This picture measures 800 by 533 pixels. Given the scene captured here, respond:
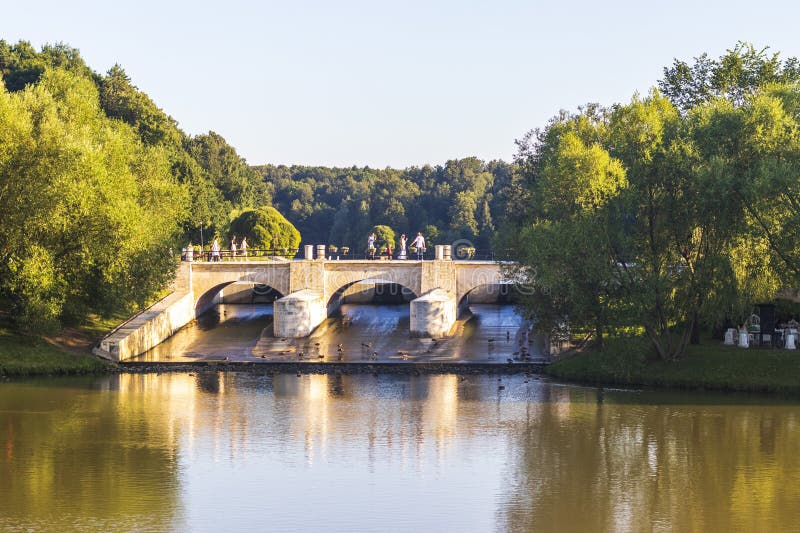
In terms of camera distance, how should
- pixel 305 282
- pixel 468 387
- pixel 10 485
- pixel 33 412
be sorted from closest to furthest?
pixel 10 485
pixel 33 412
pixel 468 387
pixel 305 282

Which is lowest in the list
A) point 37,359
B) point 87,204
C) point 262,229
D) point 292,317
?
point 37,359

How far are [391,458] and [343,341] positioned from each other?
30.9 meters

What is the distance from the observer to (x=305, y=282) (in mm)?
77875

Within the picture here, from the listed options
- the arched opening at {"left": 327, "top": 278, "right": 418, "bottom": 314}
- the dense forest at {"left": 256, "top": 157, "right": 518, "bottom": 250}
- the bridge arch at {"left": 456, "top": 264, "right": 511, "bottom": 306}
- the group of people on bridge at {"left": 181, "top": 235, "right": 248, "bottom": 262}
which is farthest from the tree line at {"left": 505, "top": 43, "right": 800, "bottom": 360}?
the dense forest at {"left": 256, "top": 157, "right": 518, "bottom": 250}

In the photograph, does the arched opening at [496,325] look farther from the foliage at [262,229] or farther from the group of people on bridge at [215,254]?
the foliage at [262,229]

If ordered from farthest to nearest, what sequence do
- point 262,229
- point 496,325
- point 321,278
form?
1. point 262,229
2. point 496,325
3. point 321,278

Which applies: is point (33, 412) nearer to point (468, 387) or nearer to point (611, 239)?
A: point (468, 387)

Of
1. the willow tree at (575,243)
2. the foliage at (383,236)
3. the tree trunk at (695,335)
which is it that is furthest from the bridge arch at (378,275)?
the foliage at (383,236)

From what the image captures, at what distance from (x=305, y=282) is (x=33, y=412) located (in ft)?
103

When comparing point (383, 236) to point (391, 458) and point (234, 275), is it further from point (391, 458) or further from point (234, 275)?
point (391, 458)

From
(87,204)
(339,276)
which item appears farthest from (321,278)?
(87,204)

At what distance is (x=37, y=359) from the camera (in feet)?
196

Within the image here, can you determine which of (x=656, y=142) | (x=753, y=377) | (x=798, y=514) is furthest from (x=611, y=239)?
(x=798, y=514)

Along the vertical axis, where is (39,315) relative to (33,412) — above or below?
above
